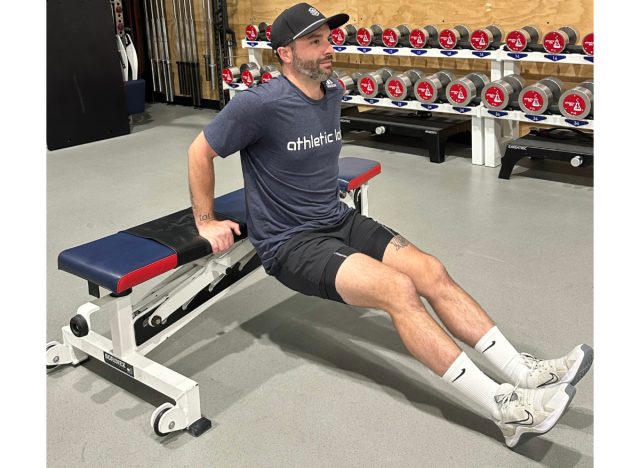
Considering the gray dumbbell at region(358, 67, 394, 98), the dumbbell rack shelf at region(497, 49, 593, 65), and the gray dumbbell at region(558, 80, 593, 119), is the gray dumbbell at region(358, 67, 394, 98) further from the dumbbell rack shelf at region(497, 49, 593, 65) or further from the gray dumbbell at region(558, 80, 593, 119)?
the gray dumbbell at region(558, 80, 593, 119)

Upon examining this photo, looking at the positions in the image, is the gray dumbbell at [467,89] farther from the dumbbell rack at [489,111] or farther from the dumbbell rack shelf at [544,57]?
the dumbbell rack shelf at [544,57]

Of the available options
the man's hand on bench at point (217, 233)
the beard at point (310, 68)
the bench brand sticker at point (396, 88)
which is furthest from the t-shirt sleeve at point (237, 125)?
the bench brand sticker at point (396, 88)

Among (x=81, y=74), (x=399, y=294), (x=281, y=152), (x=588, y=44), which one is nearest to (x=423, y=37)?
(x=588, y=44)

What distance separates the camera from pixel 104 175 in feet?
17.0

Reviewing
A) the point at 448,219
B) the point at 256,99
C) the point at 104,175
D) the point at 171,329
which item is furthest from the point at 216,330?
the point at 104,175

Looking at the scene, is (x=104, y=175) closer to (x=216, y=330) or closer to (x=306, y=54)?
(x=216, y=330)

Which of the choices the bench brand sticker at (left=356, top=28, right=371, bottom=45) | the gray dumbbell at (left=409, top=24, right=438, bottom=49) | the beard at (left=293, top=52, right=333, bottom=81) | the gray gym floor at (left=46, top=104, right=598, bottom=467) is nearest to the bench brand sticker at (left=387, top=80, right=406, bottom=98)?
the gray dumbbell at (left=409, top=24, right=438, bottom=49)

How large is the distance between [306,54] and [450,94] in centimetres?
265

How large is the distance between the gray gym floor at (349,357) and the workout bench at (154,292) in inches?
3.7

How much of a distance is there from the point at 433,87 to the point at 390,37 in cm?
51

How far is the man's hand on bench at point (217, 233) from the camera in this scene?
253cm

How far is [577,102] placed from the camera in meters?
4.34

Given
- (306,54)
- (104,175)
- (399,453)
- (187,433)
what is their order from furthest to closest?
(104,175) < (306,54) < (187,433) < (399,453)

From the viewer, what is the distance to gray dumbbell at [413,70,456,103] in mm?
5012
